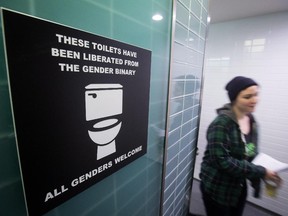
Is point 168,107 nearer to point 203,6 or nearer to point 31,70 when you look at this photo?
point 31,70

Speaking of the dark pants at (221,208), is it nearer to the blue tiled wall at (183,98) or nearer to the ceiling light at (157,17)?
the blue tiled wall at (183,98)

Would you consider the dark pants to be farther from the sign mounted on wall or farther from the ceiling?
the ceiling

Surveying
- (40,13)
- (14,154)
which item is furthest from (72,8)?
(14,154)

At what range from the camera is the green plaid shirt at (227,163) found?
1.14 metres

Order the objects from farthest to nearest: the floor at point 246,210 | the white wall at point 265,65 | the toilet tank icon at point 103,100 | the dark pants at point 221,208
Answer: the floor at point 246,210
the white wall at point 265,65
the dark pants at point 221,208
the toilet tank icon at point 103,100

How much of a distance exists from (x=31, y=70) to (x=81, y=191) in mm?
409

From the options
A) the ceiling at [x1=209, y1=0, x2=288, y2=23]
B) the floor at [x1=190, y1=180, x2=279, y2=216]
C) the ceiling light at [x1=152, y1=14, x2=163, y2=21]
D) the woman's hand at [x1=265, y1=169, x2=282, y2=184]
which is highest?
the ceiling at [x1=209, y1=0, x2=288, y2=23]

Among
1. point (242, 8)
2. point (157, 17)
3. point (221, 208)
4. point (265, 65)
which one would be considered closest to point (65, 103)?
point (157, 17)

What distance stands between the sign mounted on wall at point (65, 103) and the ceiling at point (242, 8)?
1646 mm

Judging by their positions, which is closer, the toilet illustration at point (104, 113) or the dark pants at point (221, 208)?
the toilet illustration at point (104, 113)

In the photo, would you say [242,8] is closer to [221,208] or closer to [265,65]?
[265,65]

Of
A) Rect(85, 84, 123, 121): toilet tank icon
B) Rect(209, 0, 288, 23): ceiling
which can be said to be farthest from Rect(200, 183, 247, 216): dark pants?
Rect(209, 0, 288, 23): ceiling

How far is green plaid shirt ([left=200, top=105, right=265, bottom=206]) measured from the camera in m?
1.14

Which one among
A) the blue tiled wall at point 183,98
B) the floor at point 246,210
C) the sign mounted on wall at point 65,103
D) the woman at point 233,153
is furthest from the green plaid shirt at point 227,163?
the floor at point 246,210
